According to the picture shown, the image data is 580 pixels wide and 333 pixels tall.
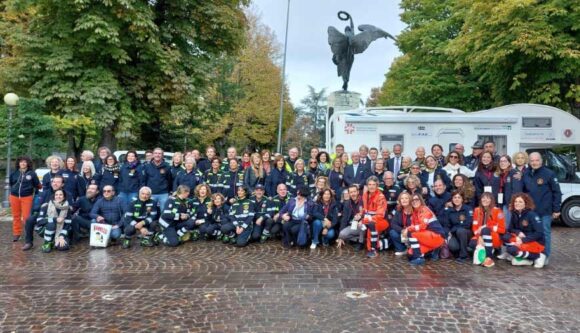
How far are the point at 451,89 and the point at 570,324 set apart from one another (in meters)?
16.1

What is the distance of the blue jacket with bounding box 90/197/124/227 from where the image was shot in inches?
344

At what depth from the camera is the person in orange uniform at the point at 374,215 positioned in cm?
799

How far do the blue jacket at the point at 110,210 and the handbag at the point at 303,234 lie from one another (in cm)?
348

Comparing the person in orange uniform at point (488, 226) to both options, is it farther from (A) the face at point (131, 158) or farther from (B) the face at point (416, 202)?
(A) the face at point (131, 158)

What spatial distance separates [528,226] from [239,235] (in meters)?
5.01

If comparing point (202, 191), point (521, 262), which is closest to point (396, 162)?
point (521, 262)

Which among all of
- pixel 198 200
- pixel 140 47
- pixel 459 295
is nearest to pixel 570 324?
pixel 459 295

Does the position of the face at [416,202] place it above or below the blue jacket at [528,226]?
above

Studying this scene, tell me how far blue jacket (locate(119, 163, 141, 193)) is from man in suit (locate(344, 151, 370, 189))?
14.5ft

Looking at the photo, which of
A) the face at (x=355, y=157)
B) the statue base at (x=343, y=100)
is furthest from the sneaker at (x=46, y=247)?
the statue base at (x=343, y=100)

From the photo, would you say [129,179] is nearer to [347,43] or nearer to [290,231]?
[290,231]

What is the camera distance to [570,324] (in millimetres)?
4672

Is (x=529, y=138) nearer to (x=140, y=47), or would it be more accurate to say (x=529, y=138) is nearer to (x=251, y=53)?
(x=140, y=47)

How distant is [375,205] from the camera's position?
8.20m
